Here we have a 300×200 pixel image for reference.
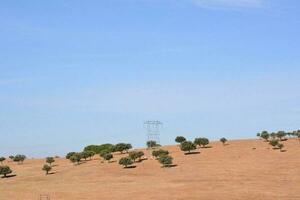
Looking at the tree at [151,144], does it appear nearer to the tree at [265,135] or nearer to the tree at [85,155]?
the tree at [85,155]

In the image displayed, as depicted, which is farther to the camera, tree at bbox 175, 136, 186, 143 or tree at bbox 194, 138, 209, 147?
tree at bbox 175, 136, 186, 143

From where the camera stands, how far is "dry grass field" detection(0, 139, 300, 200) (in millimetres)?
91875

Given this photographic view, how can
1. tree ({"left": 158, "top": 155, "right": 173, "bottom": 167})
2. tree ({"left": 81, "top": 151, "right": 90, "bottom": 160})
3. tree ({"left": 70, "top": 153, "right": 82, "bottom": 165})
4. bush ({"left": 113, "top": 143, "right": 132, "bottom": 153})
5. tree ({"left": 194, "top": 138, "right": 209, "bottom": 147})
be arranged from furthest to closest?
1. bush ({"left": 113, "top": 143, "right": 132, "bottom": 153})
2. tree ({"left": 194, "top": 138, "right": 209, "bottom": 147})
3. tree ({"left": 81, "top": 151, "right": 90, "bottom": 160})
4. tree ({"left": 70, "top": 153, "right": 82, "bottom": 165})
5. tree ({"left": 158, "top": 155, "right": 173, "bottom": 167})

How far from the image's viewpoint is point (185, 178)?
359ft

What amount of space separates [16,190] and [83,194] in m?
21.7

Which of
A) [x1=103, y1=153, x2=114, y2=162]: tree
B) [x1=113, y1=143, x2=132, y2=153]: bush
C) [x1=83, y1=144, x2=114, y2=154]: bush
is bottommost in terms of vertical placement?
[x1=103, y1=153, x2=114, y2=162]: tree

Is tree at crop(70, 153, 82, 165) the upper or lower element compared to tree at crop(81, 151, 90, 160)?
lower

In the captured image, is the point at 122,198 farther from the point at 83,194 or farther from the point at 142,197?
the point at 83,194

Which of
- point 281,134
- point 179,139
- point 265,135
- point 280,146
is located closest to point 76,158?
point 179,139

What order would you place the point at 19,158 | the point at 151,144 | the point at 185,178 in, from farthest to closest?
the point at 19,158 < the point at 151,144 < the point at 185,178

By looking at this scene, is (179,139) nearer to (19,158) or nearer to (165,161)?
(165,161)

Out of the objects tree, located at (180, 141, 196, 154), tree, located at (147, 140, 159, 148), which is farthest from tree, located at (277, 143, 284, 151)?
tree, located at (147, 140, 159, 148)

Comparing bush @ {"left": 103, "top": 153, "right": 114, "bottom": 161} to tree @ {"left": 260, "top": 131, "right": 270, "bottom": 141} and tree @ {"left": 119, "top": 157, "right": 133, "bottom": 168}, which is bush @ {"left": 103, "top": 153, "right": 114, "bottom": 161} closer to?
tree @ {"left": 119, "top": 157, "right": 133, "bottom": 168}

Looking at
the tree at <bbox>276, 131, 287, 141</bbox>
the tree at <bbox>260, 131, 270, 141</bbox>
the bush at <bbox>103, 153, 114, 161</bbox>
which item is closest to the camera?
the bush at <bbox>103, 153, 114, 161</bbox>
